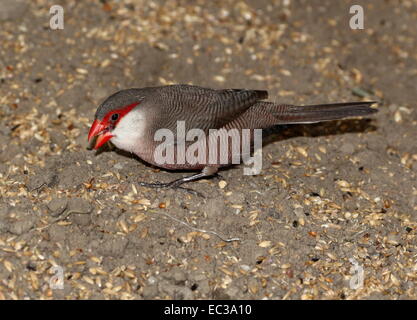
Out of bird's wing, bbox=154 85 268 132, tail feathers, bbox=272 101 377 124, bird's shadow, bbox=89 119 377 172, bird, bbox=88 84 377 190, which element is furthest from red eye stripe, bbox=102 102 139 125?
bird's shadow, bbox=89 119 377 172

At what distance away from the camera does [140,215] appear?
484cm

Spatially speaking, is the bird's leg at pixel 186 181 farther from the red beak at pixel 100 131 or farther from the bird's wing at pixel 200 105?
the red beak at pixel 100 131

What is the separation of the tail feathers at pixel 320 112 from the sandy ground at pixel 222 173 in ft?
1.57

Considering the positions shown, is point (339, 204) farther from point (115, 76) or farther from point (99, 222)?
point (115, 76)

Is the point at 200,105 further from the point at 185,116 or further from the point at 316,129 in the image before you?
the point at 316,129

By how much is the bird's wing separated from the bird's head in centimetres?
24

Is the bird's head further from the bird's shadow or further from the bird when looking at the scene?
the bird's shadow

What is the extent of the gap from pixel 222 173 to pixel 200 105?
2.38 ft

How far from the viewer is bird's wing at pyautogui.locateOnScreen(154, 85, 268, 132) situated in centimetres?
509

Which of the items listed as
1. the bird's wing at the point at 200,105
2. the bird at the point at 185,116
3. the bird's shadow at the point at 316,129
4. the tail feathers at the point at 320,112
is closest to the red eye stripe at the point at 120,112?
the bird at the point at 185,116

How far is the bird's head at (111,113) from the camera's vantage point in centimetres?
493

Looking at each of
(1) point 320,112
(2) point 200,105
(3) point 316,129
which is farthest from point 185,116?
(3) point 316,129

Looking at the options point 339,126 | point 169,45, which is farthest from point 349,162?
point 169,45

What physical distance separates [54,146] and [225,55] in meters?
2.31
